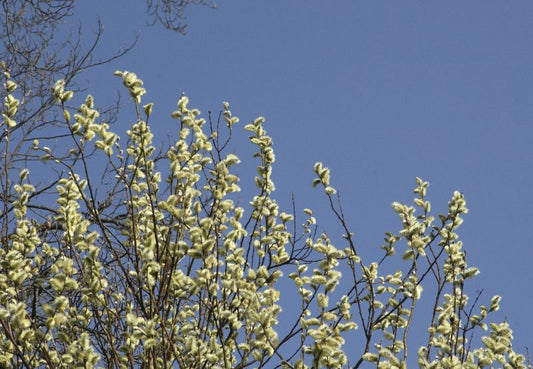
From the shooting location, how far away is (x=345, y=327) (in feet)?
11.3

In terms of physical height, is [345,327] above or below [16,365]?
above

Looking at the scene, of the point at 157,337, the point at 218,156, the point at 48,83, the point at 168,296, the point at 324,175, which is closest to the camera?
the point at 157,337

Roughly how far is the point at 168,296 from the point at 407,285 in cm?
113

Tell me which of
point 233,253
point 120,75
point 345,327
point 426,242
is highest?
point 120,75

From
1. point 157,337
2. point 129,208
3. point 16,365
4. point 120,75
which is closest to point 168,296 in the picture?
point 157,337

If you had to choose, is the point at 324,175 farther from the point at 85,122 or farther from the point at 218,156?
the point at 85,122

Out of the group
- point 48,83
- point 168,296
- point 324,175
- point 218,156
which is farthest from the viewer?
point 48,83

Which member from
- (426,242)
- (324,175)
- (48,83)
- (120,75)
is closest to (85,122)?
(120,75)

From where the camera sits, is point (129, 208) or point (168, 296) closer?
point (168, 296)

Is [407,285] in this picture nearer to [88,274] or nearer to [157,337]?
[157,337]

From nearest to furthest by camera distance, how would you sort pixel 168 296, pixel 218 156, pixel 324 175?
1. pixel 168 296
2. pixel 324 175
3. pixel 218 156

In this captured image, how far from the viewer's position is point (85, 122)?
3576 mm

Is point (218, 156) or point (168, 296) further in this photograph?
point (218, 156)

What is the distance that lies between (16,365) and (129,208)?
2.94 ft
